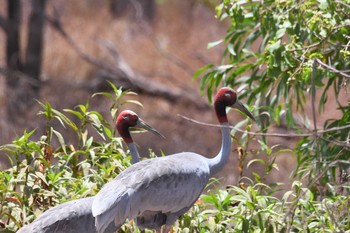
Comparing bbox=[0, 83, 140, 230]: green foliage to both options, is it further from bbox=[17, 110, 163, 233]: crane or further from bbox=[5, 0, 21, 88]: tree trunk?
bbox=[5, 0, 21, 88]: tree trunk

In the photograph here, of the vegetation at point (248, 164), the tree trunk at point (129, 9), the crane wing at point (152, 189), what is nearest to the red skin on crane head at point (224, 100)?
the vegetation at point (248, 164)

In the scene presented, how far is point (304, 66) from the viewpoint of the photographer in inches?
312

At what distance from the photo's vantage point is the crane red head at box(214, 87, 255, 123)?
8.48 metres

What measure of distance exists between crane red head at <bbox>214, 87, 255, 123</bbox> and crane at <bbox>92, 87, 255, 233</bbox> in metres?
0.34

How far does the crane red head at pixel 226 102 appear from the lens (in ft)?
27.8

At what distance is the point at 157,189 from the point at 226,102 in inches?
49.6

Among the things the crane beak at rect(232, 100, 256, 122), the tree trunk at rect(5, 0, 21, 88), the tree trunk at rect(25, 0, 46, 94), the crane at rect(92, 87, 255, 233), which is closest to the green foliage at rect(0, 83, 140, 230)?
the crane at rect(92, 87, 255, 233)

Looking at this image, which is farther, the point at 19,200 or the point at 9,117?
the point at 9,117

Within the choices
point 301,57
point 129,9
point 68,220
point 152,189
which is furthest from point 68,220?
point 129,9

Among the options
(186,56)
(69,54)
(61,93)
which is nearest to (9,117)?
(61,93)

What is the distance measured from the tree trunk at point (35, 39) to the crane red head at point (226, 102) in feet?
32.8

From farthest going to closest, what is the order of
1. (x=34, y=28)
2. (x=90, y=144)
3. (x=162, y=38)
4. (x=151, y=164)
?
(x=162, y=38), (x=34, y=28), (x=90, y=144), (x=151, y=164)

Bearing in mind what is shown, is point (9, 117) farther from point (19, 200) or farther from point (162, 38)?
point (19, 200)

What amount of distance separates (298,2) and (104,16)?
49.6ft
